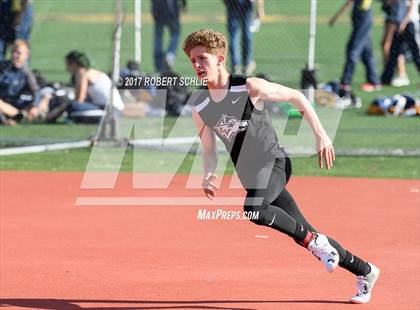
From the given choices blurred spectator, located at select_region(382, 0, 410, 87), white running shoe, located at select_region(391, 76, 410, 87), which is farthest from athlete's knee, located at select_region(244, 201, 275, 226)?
white running shoe, located at select_region(391, 76, 410, 87)

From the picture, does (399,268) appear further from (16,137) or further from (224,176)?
(16,137)

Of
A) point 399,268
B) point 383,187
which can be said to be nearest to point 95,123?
point 383,187

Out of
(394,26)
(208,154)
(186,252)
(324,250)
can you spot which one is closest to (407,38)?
(394,26)

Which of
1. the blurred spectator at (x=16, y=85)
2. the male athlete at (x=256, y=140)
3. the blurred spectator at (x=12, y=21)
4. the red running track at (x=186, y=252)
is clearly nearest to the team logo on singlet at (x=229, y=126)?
the male athlete at (x=256, y=140)

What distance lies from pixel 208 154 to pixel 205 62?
882mm

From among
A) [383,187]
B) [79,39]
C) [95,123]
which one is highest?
[383,187]

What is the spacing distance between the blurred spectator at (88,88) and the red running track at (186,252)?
432 cm

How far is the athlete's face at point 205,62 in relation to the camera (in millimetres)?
8156

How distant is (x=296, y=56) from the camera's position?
2806 cm

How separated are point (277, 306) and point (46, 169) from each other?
7.63 metres

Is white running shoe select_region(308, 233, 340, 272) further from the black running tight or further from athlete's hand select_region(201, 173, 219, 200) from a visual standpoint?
athlete's hand select_region(201, 173, 219, 200)

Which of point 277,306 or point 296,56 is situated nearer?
point 277,306

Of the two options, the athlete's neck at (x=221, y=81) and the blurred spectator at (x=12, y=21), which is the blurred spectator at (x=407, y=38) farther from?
the athlete's neck at (x=221, y=81)

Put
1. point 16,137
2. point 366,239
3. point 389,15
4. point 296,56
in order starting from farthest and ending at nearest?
point 296,56
point 389,15
point 16,137
point 366,239
